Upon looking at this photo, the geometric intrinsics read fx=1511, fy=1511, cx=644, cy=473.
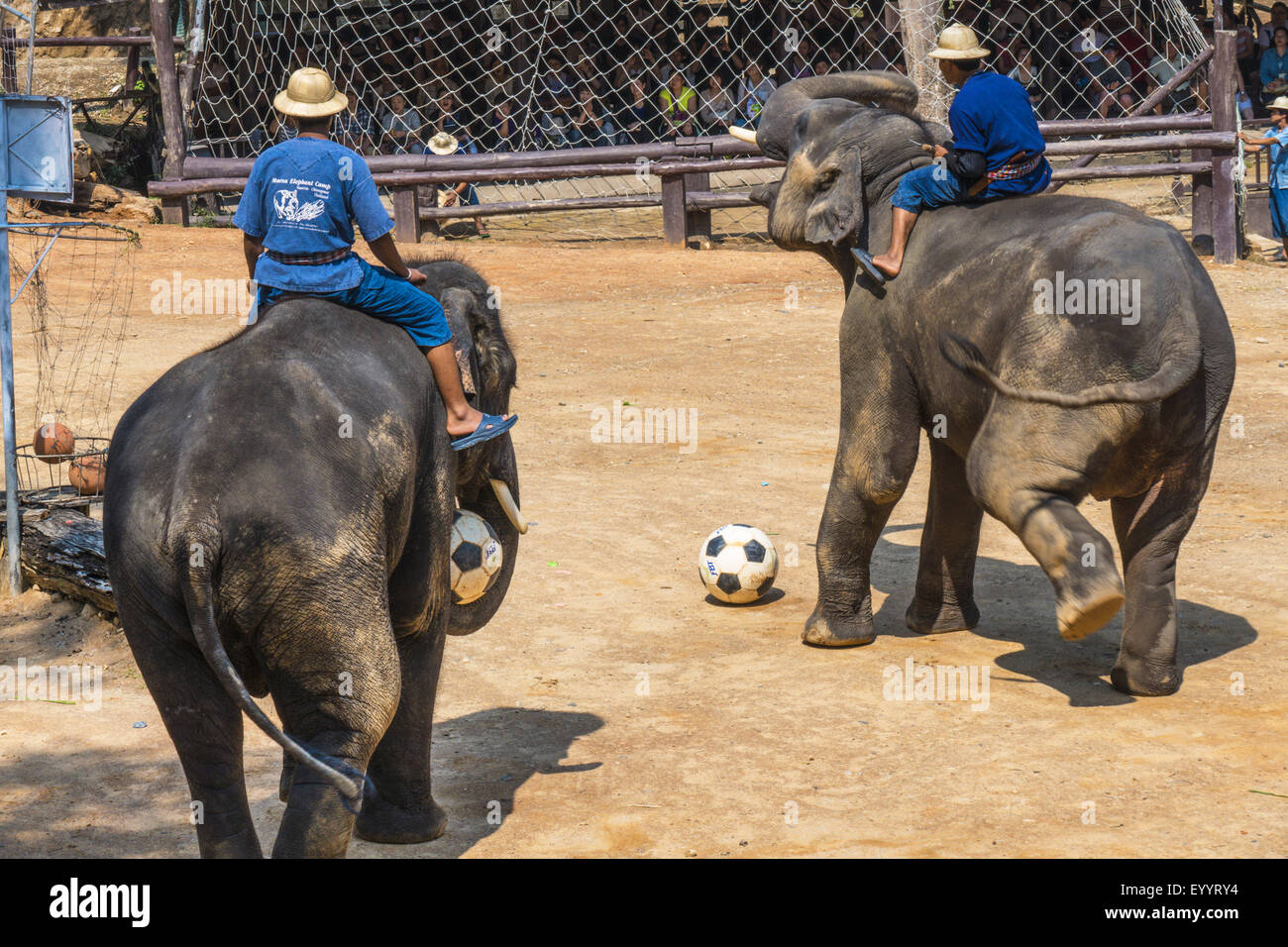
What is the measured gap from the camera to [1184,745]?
18.4 feet

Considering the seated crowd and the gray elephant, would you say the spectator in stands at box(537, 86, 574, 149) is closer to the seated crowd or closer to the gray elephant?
the seated crowd

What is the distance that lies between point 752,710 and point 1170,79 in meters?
14.6

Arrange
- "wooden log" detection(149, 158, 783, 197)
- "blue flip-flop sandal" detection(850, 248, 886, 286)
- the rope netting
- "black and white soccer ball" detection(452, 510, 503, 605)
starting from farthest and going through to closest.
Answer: "wooden log" detection(149, 158, 783, 197) < the rope netting < "blue flip-flop sandal" detection(850, 248, 886, 286) < "black and white soccer ball" detection(452, 510, 503, 605)

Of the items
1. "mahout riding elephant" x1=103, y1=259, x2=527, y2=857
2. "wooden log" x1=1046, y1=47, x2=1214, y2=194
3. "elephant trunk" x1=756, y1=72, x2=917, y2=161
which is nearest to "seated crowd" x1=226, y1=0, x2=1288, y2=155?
"wooden log" x1=1046, y1=47, x2=1214, y2=194

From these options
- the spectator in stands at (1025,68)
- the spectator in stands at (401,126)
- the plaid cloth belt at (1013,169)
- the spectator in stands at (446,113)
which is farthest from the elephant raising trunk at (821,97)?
the spectator in stands at (401,126)

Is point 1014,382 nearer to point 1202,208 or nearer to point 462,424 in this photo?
point 462,424

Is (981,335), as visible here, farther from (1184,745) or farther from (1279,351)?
(1279,351)

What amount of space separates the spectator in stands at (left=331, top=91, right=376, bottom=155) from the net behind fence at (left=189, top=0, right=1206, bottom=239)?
5cm

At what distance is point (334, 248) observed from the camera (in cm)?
457

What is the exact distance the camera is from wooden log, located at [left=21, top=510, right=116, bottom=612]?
719 cm

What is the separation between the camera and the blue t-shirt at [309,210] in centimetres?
450

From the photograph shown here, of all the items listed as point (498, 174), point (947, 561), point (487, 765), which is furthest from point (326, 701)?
point (498, 174)

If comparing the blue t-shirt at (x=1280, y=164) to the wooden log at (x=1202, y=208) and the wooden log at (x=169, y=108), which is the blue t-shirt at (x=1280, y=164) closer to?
the wooden log at (x=1202, y=208)

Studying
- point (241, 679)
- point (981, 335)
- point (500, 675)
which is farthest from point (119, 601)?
point (981, 335)
